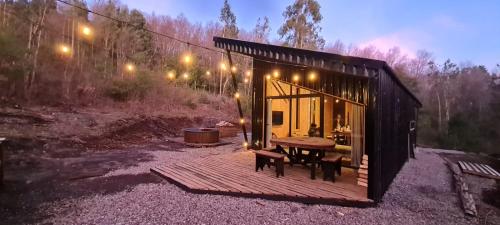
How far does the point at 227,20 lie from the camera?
78.7ft

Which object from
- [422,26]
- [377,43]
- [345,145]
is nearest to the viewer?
[345,145]

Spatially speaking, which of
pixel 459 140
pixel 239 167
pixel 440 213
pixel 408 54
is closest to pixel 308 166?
pixel 239 167

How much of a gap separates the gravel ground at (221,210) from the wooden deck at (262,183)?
129 mm

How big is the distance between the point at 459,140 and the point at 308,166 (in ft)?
65.4

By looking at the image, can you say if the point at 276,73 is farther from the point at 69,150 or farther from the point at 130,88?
the point at 130,88

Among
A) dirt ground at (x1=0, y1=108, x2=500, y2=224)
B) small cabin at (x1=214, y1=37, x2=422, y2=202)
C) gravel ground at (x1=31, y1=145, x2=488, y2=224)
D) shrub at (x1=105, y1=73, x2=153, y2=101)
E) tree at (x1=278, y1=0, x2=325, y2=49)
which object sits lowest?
gravel ground at (x1=31, y1=145, x2=488, y2=224)

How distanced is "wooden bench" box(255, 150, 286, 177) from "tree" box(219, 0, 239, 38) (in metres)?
20.0

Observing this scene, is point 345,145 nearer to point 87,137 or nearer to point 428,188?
point 428,188

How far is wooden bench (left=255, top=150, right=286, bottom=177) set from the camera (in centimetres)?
522

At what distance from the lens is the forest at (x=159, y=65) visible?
40.0 feet

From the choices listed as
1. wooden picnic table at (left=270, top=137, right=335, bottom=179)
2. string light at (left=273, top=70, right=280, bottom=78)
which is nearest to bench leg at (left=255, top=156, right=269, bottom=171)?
wooden picnic table at (left=270, top=137, right=335, bottom=179)

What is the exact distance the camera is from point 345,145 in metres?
8.75

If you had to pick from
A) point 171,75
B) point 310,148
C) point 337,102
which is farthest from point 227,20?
point 310,148

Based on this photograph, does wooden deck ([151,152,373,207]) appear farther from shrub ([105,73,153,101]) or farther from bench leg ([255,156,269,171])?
shrub ([105,73,153,101])
